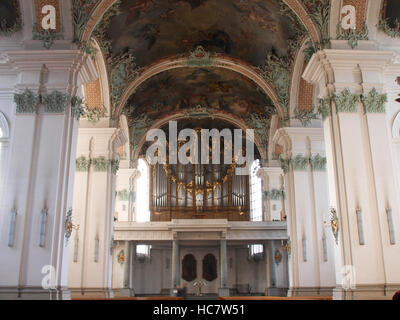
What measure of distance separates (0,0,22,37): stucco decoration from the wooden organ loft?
15893 mm

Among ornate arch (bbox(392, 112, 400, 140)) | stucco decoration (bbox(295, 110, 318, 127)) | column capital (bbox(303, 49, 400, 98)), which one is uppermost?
stucco decoration (bbox(295, 110, 318, 127))

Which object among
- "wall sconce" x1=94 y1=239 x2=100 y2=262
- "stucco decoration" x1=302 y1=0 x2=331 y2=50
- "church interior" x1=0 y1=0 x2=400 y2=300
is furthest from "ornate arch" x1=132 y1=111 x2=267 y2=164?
"stucco decoration" x1=302 y1=0 x2=331 y2=50

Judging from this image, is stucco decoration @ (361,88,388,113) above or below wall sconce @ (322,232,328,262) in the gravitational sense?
above

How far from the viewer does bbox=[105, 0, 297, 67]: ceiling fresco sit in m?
14.8

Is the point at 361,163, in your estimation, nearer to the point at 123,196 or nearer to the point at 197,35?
the point at 197,35

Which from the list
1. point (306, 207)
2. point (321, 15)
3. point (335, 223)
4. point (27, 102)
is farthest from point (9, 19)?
point (306, 207)

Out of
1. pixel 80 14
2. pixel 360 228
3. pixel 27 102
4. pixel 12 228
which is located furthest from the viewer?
pixel 80 14

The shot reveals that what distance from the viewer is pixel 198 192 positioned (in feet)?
88.9

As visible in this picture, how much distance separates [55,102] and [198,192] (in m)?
16.6

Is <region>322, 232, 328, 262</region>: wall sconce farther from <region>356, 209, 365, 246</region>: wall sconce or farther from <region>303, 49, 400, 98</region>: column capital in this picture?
<region>303, 49, 400, 98</region>: column capital

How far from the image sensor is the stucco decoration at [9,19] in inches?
468

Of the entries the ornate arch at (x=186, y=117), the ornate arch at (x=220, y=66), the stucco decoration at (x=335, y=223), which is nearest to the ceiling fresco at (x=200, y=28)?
the ornate arch at (x=220, y=66)

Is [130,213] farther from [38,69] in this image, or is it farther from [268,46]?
[38,69]

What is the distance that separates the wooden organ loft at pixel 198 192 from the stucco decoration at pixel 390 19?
1614cm
